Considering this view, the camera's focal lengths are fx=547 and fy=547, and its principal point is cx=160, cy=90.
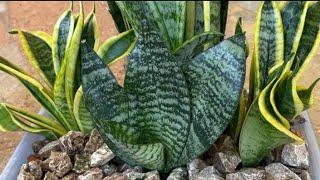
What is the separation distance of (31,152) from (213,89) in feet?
0.95

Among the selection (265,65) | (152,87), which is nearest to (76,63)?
(152,87)

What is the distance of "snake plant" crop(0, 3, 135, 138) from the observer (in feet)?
2.24

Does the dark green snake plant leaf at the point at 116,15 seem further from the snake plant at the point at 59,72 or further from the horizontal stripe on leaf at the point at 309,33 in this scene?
the horizontal stripe on leaf at the point at 309,33

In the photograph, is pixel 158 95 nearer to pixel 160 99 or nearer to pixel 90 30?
pixel 160 99

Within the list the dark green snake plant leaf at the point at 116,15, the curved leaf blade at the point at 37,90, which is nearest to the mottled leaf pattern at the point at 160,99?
the curved leaf blade at the point at 37,90

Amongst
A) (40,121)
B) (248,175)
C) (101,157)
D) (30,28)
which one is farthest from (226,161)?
(30,28)

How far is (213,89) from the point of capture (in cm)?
61

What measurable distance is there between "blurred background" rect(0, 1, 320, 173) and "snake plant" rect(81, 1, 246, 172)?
18cm

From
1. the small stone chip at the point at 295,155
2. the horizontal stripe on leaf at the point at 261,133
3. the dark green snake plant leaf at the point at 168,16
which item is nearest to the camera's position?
the horizontal stripe on leaf at the point at 261,133

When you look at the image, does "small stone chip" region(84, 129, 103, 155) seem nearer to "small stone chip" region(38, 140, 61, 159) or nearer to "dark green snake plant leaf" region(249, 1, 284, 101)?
"small stone chip" region(38, 140, 61, 159)

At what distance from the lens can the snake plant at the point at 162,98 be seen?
1.96 ft

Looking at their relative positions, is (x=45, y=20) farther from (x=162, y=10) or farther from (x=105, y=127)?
(x=105, y=127)

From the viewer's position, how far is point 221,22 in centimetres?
81

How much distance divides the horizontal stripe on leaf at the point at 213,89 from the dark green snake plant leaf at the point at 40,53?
22 cm
